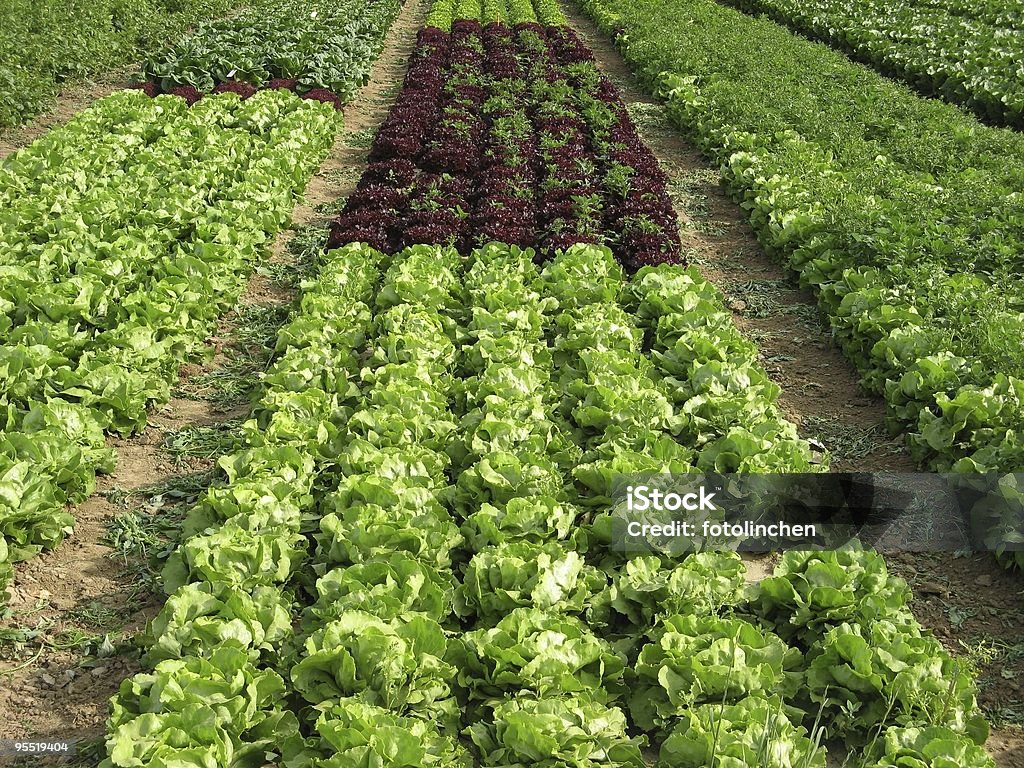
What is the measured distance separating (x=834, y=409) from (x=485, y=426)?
3188 mm

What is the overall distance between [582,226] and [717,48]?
9981mm

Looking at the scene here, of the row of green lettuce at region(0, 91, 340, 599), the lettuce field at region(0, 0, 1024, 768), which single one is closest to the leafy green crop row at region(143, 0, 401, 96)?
the lettuce field at region(0, 0, 1024, 768)

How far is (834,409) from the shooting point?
7301 millimetres

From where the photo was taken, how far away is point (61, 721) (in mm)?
4516

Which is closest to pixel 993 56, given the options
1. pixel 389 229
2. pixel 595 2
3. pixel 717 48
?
pixel 717 48

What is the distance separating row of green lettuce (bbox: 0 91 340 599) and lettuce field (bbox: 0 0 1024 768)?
41 mm

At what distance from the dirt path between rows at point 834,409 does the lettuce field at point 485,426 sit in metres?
0.04

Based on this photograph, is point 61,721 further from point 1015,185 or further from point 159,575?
point 1015,185

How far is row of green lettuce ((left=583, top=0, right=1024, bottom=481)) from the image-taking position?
21.1 feet

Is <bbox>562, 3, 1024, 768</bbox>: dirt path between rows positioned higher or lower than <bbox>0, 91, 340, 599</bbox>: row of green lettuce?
lower
